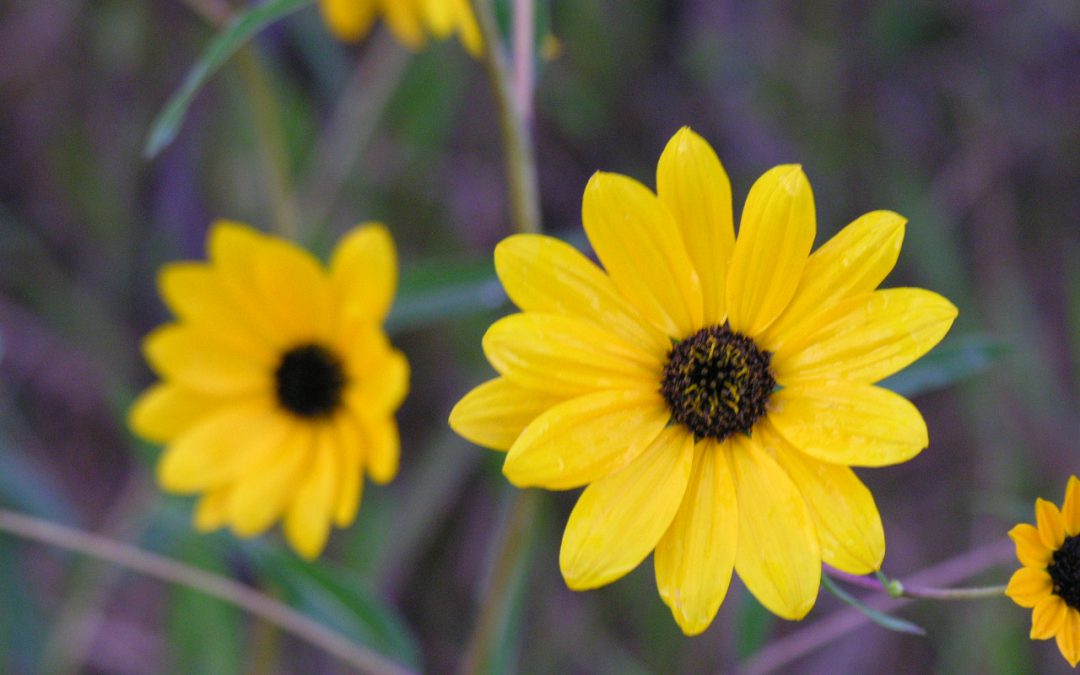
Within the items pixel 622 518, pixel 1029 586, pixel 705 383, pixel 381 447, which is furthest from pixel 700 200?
pixel 381 447

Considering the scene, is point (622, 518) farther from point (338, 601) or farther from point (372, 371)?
point (338, 601)

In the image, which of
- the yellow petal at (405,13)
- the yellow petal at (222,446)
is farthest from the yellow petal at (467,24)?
the yellow petal at (222,446)

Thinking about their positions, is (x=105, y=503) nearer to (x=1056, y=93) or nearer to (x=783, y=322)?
(x=783, y=322)

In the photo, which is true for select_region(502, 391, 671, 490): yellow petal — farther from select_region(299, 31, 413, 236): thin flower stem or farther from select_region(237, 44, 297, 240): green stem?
select_region(299, 31, 413, 236): thin flower stem

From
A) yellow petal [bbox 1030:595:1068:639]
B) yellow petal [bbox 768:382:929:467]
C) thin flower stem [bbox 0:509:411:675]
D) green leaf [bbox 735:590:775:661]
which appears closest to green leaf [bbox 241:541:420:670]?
thin flower stem [bbox 0:509:411:675]

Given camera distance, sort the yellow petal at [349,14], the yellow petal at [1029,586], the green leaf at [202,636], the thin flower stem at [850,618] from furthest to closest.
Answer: the green leaf at [202,636]
the yellow petal at [349,14]
the thin flower stem at [850,618]
the yellow petal at [1029,586]

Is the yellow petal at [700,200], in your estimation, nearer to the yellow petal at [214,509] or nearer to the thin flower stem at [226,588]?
the thin flower stem at [226,588]
